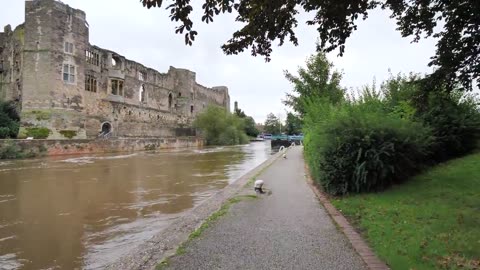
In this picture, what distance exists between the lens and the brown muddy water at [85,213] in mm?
6945

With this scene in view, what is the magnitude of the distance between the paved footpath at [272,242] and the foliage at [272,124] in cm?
12634

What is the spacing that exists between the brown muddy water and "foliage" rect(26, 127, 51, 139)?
21.9 meters

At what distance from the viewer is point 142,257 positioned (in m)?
5.85

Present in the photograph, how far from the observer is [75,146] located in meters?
37.8

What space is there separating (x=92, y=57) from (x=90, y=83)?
3.44m

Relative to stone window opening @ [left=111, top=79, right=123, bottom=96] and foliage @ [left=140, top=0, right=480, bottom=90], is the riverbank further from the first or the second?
foliage @ [left=140, top=0, right=480, bottom=90]

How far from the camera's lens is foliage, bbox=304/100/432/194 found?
381 inches

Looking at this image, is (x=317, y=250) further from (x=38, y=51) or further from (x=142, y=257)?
(x=38, y=51)

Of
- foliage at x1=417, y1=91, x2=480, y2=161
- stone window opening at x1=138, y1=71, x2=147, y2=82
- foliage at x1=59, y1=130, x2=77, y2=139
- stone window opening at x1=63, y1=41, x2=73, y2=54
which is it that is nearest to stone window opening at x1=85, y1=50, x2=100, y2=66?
stone window opening at x1=63, y1=41, x2=73, y2=54

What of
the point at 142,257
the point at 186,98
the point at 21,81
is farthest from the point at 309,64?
the point at 186,98

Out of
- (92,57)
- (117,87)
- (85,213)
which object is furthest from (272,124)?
(85,213)

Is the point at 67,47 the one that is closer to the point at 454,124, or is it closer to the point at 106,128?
the point at 106,128

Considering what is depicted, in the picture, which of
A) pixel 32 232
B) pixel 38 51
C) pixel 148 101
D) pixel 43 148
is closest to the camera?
pixel 32 232

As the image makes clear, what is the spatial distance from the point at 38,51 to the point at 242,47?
41934mm
